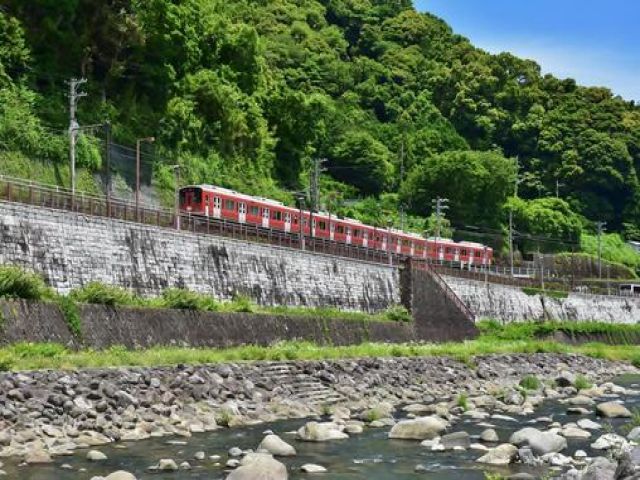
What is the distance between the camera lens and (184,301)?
30.4 m

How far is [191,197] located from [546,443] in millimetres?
31052

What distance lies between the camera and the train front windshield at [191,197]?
46.0m

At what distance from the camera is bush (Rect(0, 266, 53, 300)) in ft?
74.9

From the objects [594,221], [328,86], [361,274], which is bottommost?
[361,274]

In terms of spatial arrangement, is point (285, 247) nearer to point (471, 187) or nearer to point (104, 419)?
point (104, 419)

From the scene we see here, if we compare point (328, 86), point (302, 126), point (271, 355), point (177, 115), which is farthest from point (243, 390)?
point (328, 86)

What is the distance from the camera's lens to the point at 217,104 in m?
58.8

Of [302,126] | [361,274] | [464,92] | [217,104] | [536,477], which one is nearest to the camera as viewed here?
[536,477]

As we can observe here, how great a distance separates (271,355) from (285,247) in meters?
15.4

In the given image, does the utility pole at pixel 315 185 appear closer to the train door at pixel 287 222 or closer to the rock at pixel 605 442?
the train door at pixel 287 222

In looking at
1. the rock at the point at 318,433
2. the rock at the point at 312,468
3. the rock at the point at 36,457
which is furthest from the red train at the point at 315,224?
the rock at the point at 312,468

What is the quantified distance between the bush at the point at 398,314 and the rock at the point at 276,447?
28278 millimetres

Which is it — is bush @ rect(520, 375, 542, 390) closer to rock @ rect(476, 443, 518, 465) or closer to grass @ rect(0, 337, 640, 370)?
grass @ rect(0, 337, 640, 370)

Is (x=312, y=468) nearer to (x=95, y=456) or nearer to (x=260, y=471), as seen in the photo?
(x=260, y=471)
